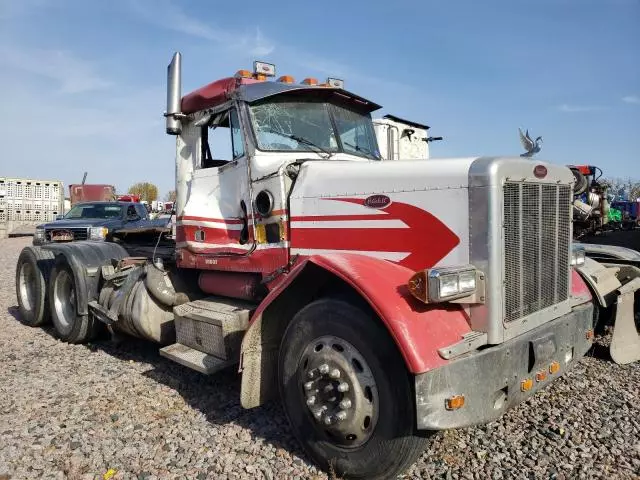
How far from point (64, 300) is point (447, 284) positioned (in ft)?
19.1

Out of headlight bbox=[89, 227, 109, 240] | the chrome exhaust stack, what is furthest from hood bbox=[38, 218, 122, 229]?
the chrome exhaust stack

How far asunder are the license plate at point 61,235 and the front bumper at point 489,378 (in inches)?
377

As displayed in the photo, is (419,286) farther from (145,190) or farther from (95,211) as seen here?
(145,190)

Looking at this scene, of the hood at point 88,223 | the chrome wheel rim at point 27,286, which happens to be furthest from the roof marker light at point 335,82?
the hood at point 88,223

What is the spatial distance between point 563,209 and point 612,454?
1713 mm

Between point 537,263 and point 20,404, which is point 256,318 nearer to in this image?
point 537,263

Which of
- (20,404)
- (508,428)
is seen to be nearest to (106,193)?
(20,404)

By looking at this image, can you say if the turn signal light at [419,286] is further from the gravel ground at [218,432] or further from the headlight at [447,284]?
the gravel ground at [218,432]

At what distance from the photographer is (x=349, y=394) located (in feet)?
10.0

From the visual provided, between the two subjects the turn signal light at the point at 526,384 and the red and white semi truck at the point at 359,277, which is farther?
the turn signal light at the point at 526,384

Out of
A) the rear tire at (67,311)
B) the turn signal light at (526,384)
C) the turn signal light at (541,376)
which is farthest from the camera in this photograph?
the rear tire at (67,311)

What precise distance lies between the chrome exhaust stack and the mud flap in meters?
4.81

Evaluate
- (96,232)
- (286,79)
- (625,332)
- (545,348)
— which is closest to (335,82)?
(286,79)

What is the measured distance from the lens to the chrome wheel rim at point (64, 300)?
261 inches
